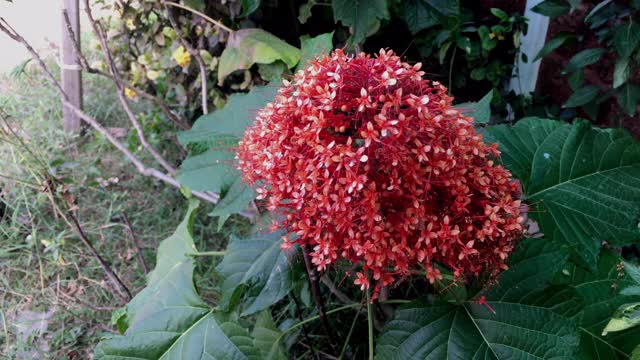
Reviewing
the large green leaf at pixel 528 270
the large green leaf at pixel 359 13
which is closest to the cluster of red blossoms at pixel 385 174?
the large green leaf at pixel 528 270

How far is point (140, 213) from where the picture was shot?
2.42 metres

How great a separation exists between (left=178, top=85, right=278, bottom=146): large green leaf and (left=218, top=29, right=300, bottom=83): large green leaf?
0.42 m

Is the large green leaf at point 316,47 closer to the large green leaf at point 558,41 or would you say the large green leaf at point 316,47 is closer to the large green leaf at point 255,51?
the large green leaf at point 255,51

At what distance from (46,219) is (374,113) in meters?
2.13

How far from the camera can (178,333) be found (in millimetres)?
1087

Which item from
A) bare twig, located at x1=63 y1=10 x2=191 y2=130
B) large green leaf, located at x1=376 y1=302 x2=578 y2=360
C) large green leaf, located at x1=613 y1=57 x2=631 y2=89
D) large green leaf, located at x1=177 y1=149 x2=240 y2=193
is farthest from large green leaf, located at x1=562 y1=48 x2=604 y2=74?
bare twig, located at x1=63 y1=10 x2=191 y2=130

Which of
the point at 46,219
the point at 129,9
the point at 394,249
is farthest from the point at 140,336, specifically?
the point at 129,9

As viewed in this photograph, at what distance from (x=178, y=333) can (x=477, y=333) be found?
24.8 inches

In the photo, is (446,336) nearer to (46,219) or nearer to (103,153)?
(46,219)

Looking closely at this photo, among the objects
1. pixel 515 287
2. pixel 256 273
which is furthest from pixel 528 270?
pixel 256 273

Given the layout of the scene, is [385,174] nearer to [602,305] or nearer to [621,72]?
[602,305]

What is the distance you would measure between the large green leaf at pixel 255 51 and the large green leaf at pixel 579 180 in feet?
2.53

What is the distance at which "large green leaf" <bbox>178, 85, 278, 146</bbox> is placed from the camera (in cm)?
122

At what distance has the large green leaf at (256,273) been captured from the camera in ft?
3.34
